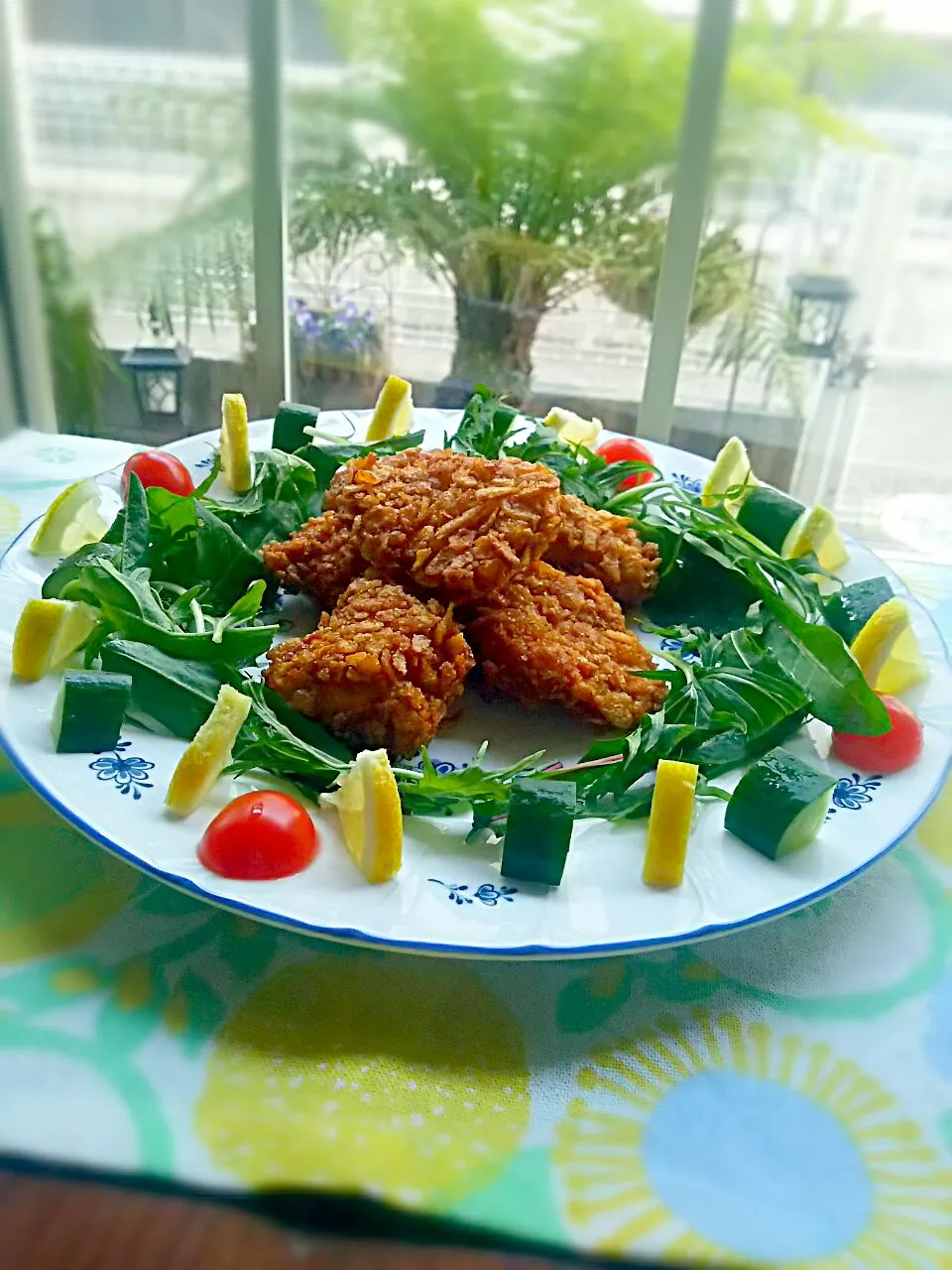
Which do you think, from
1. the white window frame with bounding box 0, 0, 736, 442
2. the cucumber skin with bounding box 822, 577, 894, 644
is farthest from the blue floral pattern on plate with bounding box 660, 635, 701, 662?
the white window frame with bounding box 0, 0, 736, 442

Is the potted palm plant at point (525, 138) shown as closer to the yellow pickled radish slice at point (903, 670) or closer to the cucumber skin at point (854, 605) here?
the cucumber skin at point (854, 605)

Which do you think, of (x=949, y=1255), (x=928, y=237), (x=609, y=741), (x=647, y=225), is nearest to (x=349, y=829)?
(x=609, y=741)

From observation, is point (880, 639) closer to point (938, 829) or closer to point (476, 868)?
point (938, 829)

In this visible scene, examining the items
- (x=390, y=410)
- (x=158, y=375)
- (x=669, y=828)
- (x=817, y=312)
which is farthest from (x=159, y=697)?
(x=817, y=312)

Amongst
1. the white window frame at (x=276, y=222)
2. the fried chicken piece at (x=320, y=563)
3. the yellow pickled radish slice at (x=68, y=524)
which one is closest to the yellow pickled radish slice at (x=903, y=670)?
the fried chicken piece at (x=320, y=563)

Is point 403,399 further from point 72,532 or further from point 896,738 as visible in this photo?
point 896,738

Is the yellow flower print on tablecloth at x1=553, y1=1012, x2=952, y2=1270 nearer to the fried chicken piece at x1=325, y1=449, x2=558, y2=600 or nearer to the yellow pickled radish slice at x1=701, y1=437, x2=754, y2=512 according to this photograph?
the fried chicken piece at x1=325, y1=449, x2=558, y2=600
